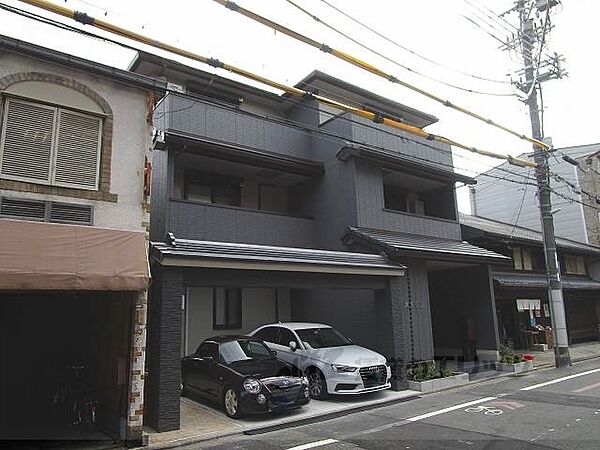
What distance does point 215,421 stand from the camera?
29.9 feet

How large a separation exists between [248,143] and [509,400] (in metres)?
10.2

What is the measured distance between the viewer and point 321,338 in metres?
11.8

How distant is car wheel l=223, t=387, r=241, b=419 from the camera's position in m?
9.18

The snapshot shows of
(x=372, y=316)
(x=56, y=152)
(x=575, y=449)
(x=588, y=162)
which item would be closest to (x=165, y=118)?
(x=56, y=152)

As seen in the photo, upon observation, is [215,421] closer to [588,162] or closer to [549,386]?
[549,386]

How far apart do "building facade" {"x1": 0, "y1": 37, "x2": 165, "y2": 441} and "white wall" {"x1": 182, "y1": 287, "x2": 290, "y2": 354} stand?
181 inches

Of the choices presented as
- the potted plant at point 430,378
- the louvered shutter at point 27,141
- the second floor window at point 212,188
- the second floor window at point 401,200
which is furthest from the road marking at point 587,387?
the louvered shutter at point 27,141

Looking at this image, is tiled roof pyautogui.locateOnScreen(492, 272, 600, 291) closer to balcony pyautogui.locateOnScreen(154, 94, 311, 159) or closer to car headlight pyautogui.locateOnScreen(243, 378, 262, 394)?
balcony pyautogui.locateOnScreen(154, 94, 311, 159)

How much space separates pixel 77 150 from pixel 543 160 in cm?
1471

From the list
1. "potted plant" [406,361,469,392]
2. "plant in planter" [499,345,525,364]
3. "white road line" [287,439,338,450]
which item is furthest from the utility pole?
"white road line" [287,439,338,450]

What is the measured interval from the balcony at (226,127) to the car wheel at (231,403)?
6925 millimetres

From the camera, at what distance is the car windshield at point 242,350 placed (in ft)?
33.4

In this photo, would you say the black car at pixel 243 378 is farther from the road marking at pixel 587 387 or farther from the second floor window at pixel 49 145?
the road marking at pixel 587 387

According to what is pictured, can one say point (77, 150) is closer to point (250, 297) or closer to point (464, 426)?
point (464, 426)
